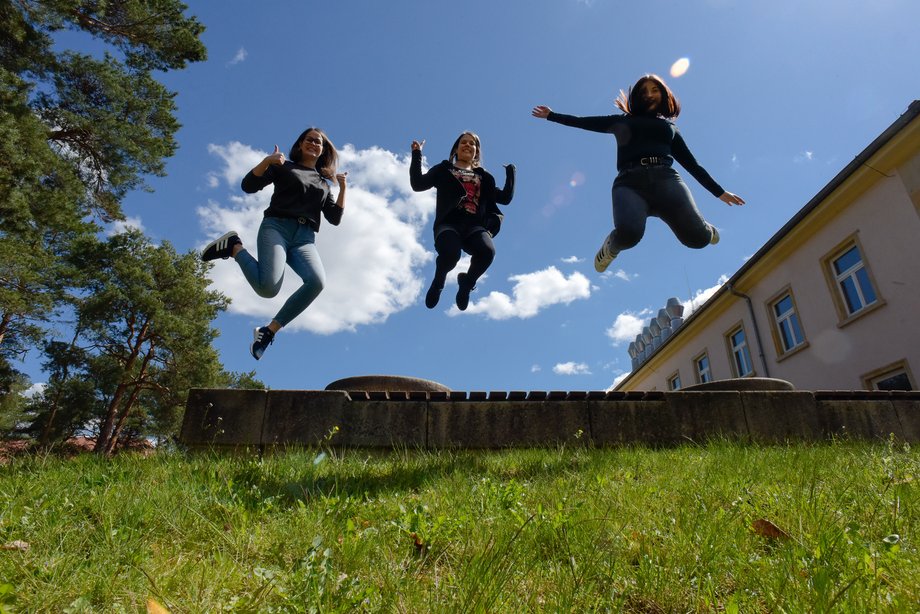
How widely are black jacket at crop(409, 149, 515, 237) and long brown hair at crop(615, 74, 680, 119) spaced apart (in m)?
1.58

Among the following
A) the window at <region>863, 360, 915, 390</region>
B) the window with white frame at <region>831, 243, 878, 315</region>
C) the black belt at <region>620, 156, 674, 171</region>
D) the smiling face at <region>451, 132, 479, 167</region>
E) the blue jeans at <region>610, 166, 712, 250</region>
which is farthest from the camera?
the window with white frame at <region>831, 243, 878, 315</region>

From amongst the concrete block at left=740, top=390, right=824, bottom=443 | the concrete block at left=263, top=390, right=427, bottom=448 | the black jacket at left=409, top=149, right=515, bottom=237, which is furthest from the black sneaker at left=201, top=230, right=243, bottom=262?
the concrete block at left=740, top=390, right=824, bottom=443

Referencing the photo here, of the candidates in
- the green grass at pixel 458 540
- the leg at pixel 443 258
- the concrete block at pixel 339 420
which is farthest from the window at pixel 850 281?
the concrete block at pixel 339 420

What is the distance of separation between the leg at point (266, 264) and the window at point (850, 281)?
13.9 m

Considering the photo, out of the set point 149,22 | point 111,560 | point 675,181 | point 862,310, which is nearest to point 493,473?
point 111,560

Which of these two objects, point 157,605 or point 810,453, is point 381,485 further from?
point 810,453

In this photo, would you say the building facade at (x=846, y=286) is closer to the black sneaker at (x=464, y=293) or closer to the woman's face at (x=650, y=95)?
the woman's face at (x=650, y=95)

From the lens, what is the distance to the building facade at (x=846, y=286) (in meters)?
11.5

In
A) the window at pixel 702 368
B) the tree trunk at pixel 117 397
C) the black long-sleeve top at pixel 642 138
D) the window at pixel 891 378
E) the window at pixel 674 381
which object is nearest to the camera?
the black long-sleeve top at pixel 642 138

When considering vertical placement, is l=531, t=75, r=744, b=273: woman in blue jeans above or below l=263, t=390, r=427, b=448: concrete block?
above

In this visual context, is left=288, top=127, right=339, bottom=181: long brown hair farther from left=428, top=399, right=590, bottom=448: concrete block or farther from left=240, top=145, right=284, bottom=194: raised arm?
left=428, top=399, right=590, bottom=448: concrete block

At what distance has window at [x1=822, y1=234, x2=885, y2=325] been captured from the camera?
42.0 feet

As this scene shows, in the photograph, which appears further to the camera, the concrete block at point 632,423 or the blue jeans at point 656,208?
the blue jeans at point 656,208

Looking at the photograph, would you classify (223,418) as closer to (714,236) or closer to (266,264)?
(266,264)
